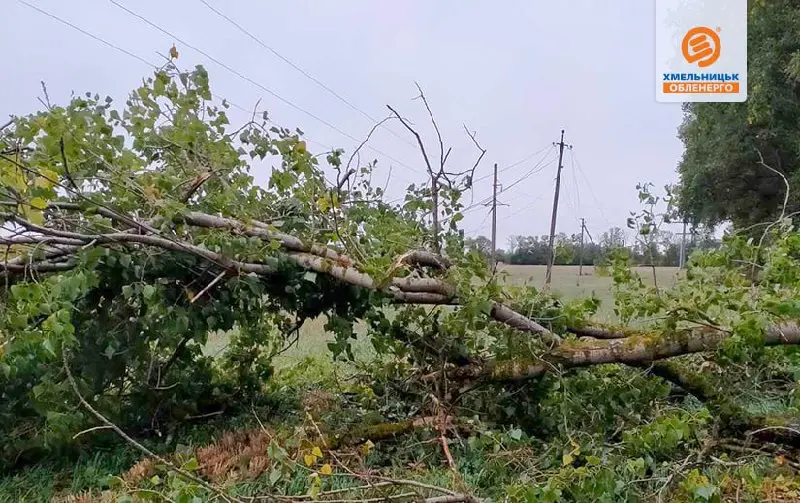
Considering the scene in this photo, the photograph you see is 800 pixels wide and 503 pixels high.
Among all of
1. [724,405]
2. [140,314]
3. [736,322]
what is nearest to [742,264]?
[736,322]

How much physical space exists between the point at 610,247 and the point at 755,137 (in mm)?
14152

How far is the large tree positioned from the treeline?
9.37m

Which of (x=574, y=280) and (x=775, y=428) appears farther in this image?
(x=574, y=280)

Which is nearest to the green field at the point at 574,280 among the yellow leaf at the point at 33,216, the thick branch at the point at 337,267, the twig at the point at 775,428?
the thick branch at the point at 337,267

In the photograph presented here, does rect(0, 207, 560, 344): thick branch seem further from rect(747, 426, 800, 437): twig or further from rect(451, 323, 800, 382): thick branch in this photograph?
rect(747, 426, 800, 437): twig

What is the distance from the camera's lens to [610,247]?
2.66 m

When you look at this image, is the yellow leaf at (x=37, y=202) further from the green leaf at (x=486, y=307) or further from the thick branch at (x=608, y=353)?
the thick branch at (x=608, y=353)

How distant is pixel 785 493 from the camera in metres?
1.98

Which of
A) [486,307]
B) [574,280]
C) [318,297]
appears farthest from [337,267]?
[574,280]

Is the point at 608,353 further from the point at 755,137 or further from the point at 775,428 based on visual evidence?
the point at 755,137

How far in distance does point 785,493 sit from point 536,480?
88 cm

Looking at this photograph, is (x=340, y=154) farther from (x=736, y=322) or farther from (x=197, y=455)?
(x=736, y=322)

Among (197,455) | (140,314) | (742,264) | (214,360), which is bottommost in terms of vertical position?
(197,455)

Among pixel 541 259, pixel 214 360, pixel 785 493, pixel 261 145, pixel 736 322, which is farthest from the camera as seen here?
pixel 214 360
